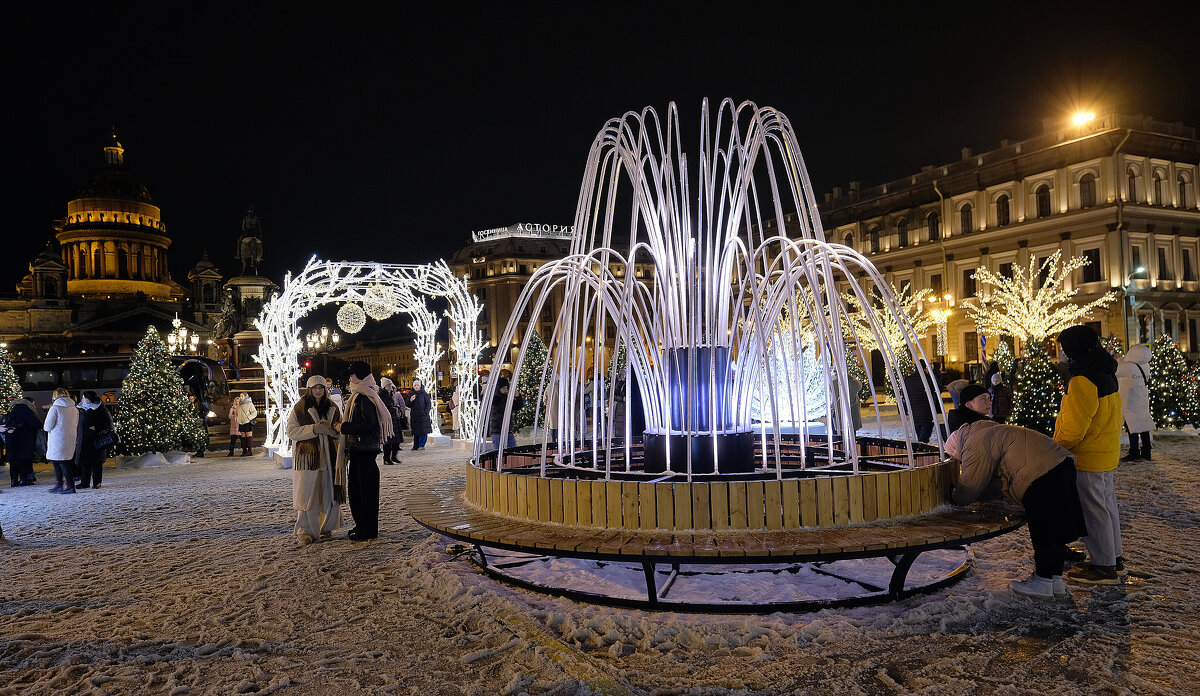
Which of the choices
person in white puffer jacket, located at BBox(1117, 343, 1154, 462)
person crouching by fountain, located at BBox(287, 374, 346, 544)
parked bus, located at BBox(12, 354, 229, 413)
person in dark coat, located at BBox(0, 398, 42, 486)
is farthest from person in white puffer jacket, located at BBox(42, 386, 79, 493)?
parked bus, located at BBox(12, 354, 229, 413)

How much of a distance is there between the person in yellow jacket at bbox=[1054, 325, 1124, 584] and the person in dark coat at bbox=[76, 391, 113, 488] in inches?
525

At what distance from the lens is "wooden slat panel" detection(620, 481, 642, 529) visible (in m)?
5.04

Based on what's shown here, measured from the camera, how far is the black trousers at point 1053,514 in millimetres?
4855

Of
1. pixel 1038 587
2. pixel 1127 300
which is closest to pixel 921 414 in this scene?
pixel 1038 587

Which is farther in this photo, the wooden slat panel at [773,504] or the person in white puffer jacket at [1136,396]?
the person in white puffer jacket at [1136,396]

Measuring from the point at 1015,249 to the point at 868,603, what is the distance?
144 ft

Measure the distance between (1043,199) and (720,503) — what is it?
146 ft

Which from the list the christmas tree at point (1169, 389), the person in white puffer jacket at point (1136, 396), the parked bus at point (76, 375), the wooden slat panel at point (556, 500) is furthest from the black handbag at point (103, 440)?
the christmas tree at point (1169, 389)

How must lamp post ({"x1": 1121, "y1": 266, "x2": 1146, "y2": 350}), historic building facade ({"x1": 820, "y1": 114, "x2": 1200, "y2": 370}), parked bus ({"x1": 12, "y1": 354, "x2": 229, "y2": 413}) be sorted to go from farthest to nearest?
1. historic building facade ({"x1": 820, "y1": 114, "x2": 1200, "y2": 370})
2. lamp post ({"x1": 1121, "y1": 266, "x2": 1146, "y2": 350})
3. parked bus ({"x1": 12, "y1": 354, "x2": 229, "y2": 413})

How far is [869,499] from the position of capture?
16.5ft

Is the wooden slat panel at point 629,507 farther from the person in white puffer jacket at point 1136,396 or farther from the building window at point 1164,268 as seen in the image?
the building window at point 1164,268

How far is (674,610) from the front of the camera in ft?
16.4

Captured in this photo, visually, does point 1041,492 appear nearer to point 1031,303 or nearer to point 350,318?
point 350,318

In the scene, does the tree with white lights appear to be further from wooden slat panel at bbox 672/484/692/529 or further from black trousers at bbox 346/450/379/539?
wooden slat panel at bbox 672/484/692/529
